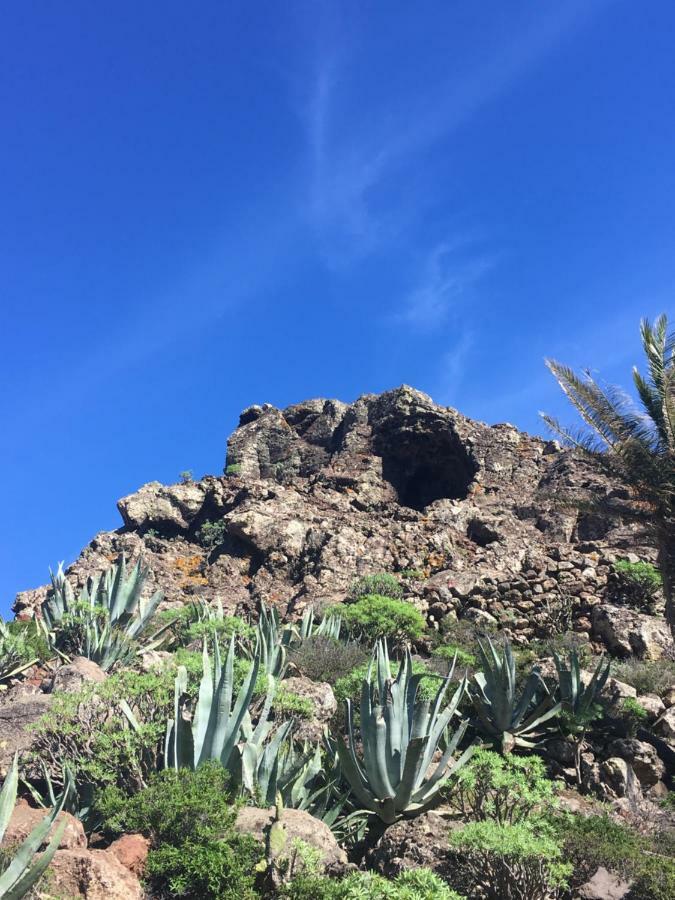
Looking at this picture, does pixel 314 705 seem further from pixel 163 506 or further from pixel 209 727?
pixel 163 506

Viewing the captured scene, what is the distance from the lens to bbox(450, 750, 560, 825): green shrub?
5.64 m

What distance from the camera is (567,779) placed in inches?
301

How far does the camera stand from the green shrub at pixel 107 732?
5.55 metres

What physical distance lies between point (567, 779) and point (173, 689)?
443cm

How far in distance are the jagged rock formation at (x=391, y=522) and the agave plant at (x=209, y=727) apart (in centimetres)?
678

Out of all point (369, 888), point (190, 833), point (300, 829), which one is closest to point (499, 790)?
point (300, 829)

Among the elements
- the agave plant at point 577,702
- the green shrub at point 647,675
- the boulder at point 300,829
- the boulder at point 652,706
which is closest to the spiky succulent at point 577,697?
the agave plant at point 577,702

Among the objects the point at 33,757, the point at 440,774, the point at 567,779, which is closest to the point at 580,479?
the point at 567,779

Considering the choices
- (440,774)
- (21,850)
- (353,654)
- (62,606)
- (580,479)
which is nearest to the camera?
(21,850)

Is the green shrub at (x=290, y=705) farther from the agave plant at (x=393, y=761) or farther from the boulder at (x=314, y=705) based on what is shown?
the agave plant at (x=393, y=761)

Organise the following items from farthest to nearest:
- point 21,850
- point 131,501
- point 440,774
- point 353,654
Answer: point 131,501 → point 353,654 → point 440,774 → point 21,850

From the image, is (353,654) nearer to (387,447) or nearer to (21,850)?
(21,850)

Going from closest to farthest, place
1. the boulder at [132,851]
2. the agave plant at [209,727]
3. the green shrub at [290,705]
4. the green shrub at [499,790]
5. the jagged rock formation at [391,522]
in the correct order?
1. the boulder at [132,851]
2. the agave plant at [209,727]
3. the green shrub at [499,790]
4. the green shrub at [290,705]
5. the jagged rock formation at [391,522]

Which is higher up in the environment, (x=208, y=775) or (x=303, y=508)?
(x=303, y=508)
